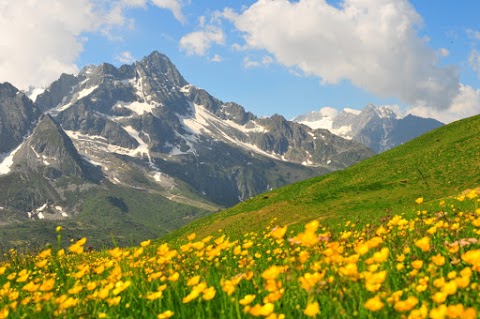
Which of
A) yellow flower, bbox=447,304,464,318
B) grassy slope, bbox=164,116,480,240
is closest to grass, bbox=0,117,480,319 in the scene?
yellow flower, bbox=447,304,464,318

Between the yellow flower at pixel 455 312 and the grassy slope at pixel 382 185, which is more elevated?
the grassy slope at pixel 382 185

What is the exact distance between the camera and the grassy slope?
38.3 meters

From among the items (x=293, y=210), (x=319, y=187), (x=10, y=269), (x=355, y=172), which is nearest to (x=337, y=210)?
(x=293, y=210)

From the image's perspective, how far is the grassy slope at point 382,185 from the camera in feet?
126

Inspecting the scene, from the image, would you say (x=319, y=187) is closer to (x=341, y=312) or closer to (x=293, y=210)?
(x=293, y=210)

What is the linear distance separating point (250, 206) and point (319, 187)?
30.5 ft

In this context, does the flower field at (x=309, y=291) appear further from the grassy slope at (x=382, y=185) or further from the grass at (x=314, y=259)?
the grassy slope at (x=382, y=185)

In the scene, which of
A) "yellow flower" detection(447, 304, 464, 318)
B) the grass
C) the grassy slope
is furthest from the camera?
the grassy slope

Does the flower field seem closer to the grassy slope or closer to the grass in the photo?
the grass

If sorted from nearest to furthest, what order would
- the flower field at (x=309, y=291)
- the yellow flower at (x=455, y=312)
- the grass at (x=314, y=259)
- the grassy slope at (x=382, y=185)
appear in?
the yellow flower at (x=455, y=312), the flower field at (x=309, y=291), the grass at (x=314, y=259), the grassy slope at (x=382, y=185)

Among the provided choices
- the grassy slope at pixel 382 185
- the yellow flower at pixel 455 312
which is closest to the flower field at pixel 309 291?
the yellow flower at pixel 455 312

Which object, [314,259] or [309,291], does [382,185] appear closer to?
[314,259]

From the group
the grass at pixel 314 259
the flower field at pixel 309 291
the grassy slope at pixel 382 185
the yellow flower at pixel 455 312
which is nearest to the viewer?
the yellow flower at pixel 455 312

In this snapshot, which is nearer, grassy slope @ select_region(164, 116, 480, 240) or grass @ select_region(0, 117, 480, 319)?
grass @ select_region(0, 117, 480, 319)
